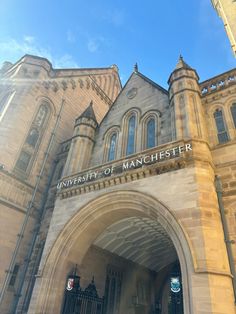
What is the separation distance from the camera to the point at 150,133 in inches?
611

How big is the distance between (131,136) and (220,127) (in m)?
5.41

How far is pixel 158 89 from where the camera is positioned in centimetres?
1692

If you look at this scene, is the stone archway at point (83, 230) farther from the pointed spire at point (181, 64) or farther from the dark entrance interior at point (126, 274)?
the pointed spire at point (181, 64)

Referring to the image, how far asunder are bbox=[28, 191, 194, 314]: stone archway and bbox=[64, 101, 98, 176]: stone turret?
156 inches

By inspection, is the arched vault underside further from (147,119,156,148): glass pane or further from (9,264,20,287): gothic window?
Answer: (9,264,20,287): gothic window

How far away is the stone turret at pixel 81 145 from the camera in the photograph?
16395 millimetres

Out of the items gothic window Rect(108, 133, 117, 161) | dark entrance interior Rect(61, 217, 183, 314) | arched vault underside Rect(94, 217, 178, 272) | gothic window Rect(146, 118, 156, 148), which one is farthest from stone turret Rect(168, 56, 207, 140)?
dark entrance interior Rect(61, 217, 183, 314)

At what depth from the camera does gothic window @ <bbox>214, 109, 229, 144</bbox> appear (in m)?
12.8

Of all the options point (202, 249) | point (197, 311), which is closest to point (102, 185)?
point (202, 249)

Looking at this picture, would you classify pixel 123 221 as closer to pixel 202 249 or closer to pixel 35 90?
pixel 202 249

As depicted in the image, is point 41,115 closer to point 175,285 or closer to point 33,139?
point 33,139

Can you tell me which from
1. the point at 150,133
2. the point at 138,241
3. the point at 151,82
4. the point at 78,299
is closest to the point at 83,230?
the point at 78,299

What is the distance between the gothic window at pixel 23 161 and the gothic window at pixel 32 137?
3.22ft

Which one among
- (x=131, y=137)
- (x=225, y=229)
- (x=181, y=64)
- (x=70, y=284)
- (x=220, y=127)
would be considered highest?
(x=181, y=64)
